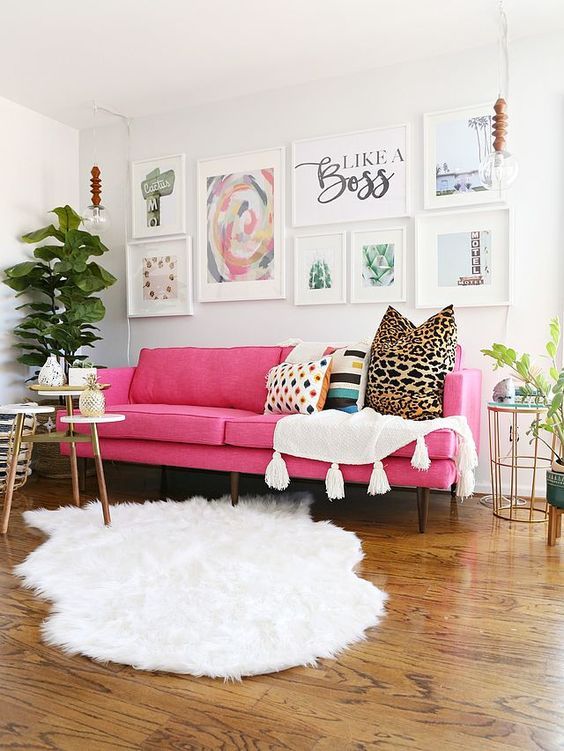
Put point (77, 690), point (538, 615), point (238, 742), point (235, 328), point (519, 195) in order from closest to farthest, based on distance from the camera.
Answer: point (238, 742)
point (77, 690)
point (538, 615)
point (519, 195)
point (235, 328)

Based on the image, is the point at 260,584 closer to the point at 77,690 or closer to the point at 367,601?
the point at 367,601

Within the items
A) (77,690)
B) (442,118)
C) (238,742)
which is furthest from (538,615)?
(442,118)

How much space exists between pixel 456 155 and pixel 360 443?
1931mm

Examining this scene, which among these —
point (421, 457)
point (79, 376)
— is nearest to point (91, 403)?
point (79, 376)

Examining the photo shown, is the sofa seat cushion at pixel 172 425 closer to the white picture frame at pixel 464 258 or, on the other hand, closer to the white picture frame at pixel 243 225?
the white picture frame at pixel 243 225

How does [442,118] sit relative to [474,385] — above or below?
above

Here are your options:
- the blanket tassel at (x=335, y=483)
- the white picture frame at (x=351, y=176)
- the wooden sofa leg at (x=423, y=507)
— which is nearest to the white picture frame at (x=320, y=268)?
the white picture frame at (x=351, y=176)

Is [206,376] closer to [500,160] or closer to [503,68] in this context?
[500,160]

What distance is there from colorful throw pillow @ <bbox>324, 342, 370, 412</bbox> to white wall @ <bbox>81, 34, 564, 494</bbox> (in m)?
0.57

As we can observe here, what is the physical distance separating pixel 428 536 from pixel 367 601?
90 centimetres

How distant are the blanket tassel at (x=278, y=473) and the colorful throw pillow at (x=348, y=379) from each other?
51 centimetres

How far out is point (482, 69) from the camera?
3.69 m

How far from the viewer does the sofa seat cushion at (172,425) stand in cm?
318

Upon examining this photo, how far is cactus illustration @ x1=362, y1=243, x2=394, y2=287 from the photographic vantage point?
395 centimetres
